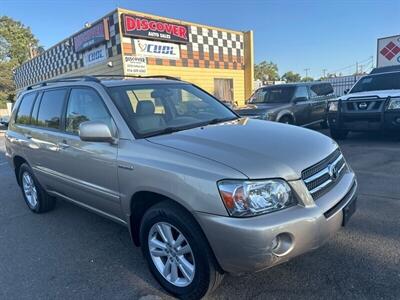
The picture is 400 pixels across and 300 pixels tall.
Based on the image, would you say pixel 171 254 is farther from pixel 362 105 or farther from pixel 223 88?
pixel 223 88

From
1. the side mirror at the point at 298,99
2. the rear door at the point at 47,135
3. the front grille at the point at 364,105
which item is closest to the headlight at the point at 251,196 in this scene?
the rear door at the point at 47,135

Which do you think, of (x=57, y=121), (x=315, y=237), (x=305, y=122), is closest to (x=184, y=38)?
(x=305, y=122)

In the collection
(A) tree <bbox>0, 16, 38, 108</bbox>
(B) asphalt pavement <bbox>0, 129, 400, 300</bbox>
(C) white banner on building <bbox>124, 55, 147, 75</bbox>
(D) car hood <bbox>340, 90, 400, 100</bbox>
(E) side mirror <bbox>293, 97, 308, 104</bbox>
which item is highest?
(A) tree <bbox>0, 16, 38, 108</bbox>

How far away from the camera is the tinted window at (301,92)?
8.94 meters

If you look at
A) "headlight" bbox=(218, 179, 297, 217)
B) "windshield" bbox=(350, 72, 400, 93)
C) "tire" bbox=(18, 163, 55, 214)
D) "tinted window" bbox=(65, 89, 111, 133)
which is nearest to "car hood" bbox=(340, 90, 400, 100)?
"windshield" bbox=(350, 72, 400, 93)

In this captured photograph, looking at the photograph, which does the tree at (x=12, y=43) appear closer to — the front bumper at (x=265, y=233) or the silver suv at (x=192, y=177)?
the silver suv at (x=192, y=177)

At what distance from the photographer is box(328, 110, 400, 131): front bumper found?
23.3 feet

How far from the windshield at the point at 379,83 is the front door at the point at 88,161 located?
23.8ft

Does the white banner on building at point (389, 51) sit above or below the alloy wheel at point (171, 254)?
above

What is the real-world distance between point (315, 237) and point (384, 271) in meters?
0.92

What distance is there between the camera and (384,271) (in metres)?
2.67

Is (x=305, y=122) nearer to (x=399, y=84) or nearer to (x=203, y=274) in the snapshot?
(x=399, y=84)

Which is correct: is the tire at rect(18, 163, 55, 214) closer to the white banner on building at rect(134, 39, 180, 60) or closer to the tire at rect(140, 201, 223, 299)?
the tire at rect(140, 201, 223, 299)

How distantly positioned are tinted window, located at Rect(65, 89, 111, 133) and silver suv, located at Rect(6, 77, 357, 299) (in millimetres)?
Answer: 11
